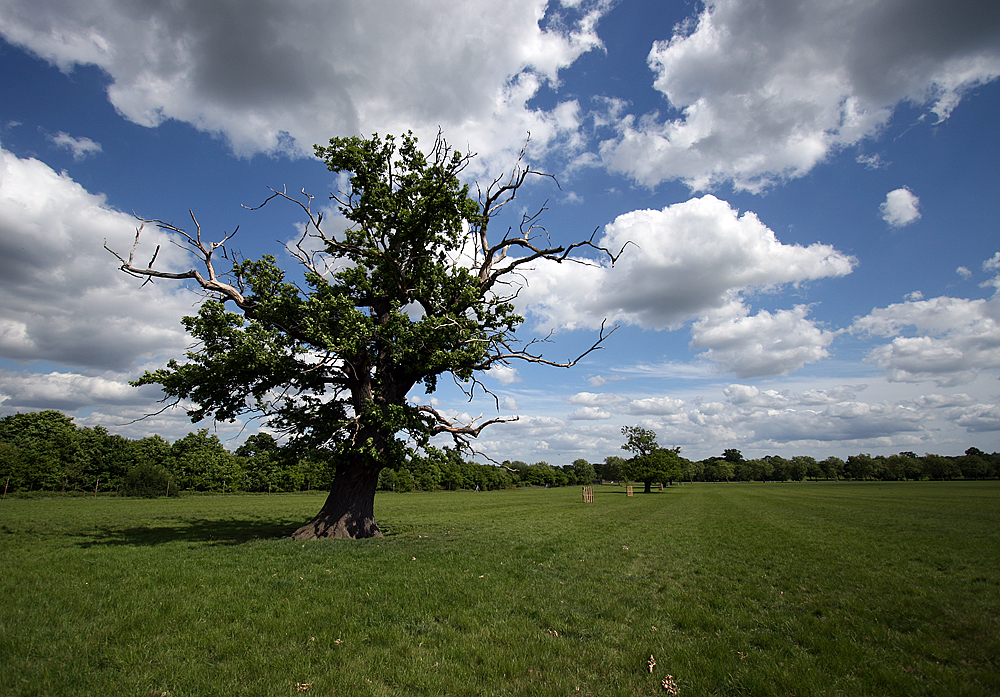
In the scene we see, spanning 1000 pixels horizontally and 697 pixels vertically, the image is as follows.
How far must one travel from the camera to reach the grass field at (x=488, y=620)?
18.0 ft

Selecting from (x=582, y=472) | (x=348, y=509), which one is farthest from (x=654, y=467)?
(x=582, y=472)

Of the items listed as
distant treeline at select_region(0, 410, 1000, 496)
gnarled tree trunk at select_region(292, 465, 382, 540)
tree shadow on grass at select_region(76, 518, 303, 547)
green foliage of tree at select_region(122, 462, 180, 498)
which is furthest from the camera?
green foliage of tree at select_region(122, 462, 180, 498)

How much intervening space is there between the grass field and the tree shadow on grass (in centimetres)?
93

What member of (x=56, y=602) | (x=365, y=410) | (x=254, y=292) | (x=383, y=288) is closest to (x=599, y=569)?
(x=365, y=410)

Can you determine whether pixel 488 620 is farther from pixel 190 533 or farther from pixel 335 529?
pixel 190 533

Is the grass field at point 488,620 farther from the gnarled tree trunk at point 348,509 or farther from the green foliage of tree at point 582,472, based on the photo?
the green foliage of tree at point 582,472

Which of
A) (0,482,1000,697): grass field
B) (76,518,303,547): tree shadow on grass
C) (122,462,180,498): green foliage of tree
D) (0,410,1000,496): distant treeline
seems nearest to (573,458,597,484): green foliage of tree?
(0,410,1000,496): distant treeline

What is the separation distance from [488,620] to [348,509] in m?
11.6

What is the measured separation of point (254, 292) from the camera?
15.8 metres

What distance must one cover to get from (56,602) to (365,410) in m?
8.94

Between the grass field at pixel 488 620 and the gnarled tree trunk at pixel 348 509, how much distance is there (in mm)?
2611

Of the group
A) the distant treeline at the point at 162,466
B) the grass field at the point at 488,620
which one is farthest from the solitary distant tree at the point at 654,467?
the grass field at the point at 488,620

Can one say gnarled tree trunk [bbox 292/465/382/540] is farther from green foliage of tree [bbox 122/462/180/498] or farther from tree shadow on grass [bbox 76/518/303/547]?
green foliage of tree [bbox 122/462/180/498]

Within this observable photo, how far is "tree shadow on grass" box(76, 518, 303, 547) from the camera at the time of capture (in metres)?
15.7
